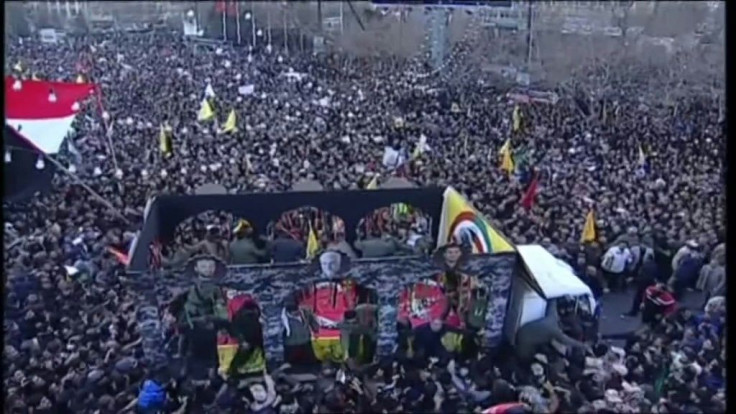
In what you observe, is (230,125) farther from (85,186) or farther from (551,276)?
(551,276)

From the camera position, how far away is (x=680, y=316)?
330cm

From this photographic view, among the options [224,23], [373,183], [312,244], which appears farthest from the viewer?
[224,23]

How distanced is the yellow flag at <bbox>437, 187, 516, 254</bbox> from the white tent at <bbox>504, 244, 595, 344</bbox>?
4.8 inches

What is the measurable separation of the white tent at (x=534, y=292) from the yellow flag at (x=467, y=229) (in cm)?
12

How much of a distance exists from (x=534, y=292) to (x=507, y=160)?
9.22ft

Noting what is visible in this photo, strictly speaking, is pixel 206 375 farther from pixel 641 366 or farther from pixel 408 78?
pixel 408 78

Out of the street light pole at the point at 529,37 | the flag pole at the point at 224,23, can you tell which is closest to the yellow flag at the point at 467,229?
the street light pole at the point at 529,37

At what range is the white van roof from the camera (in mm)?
3209

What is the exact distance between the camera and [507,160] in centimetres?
593

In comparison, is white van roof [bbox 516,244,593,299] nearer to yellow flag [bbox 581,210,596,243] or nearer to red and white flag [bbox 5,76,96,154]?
yellow flag [bbox 581,210,596,243]

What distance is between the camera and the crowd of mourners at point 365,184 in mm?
2832

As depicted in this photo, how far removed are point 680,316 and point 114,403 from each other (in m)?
2.00

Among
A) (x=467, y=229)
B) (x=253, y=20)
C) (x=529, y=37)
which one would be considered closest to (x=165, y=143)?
(x=467, y=229)
